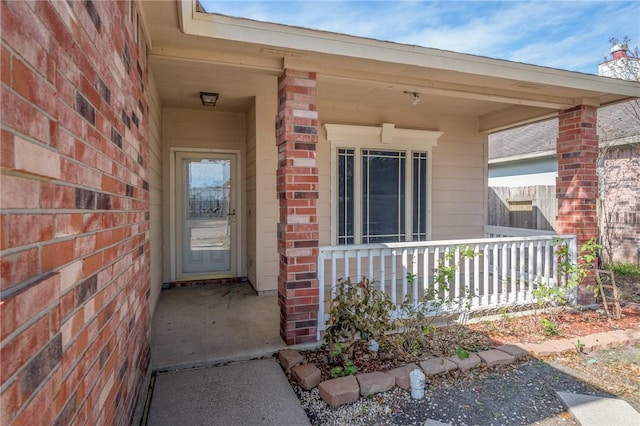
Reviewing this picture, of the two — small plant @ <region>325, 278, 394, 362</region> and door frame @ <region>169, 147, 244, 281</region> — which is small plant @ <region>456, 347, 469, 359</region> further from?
door frame @ <region>169, 147, 244, 281</region>

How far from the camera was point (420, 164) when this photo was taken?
5.61m

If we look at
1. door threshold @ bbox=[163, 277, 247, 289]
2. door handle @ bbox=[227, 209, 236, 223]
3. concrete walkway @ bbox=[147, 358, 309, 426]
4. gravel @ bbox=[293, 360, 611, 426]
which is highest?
door handle @ bbox=[227, 209, 236, 223]

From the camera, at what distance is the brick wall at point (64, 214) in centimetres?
66

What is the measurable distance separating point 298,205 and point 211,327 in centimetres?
155

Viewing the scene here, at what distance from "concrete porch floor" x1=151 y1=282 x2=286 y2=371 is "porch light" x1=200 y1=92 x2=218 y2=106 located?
2497 millimetres

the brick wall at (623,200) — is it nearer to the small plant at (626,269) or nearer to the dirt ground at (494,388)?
the small plant at (626,269)

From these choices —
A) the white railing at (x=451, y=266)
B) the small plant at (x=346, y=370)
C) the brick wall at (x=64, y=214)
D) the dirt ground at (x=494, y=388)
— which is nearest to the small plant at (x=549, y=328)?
the dirt ground at (x=494, y=388)

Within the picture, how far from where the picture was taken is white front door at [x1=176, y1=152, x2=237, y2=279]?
543 centimetres

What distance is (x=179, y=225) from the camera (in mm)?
5383

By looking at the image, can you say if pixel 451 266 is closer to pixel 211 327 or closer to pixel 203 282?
pixel 211 327

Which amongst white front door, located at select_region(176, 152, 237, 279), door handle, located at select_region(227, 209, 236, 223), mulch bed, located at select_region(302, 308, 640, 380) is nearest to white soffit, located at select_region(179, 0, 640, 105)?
mulch bed, located at select_region(302, 308, 640, 380)

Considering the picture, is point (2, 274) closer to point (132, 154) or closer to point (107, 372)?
point (107, 372)

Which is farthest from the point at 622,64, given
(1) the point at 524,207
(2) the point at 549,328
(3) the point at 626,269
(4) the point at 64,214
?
(4) the point at 64,214

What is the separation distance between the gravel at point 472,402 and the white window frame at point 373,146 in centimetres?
277
